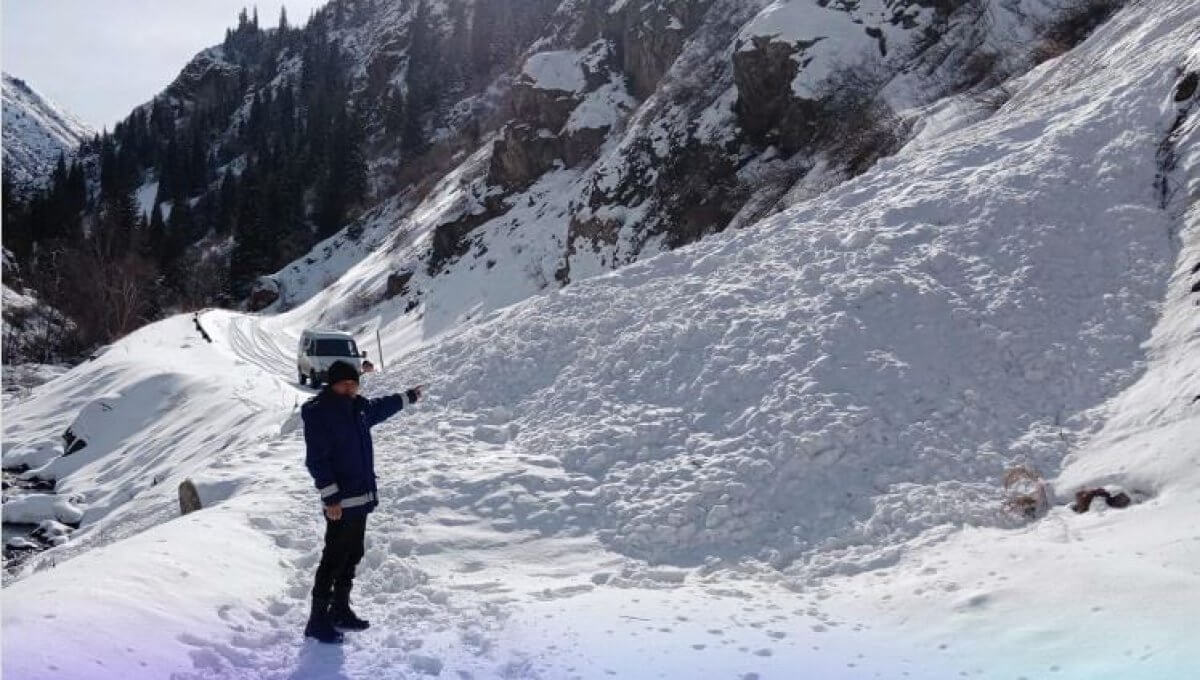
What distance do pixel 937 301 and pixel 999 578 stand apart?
5.73 m

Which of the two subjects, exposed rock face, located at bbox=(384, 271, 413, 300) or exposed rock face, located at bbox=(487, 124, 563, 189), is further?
exposed rock face, located at bbox=(384, 271, 413, 300)

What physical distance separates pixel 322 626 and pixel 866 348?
24.0ft

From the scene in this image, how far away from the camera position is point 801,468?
8969 mm

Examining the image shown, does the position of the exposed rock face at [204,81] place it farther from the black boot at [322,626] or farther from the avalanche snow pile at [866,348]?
the black boot at [322,626]

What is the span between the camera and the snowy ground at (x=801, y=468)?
550 centimetres

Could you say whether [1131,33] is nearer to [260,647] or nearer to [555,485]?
[555,485]

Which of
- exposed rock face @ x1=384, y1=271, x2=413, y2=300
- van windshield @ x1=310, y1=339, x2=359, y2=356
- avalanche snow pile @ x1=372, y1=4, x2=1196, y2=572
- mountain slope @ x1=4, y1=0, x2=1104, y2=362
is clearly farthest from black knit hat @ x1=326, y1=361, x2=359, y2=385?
exposed rock face @ x1=384, y1=271, x2=413, y2=300

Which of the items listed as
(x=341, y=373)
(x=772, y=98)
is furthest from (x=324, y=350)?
(x=341, y=373)

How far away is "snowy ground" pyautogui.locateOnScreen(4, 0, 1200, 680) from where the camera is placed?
5.50 metres

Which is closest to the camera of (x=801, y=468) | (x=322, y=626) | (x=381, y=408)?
(x=322, y=626)

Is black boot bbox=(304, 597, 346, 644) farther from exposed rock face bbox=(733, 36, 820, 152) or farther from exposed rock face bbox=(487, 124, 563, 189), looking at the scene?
exposed rock face bbox=(487, 124, 563, 189)

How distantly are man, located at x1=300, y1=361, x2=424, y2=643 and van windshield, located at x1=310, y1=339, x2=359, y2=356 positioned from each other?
19.6m

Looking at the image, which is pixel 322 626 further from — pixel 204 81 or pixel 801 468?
pixel 204 81

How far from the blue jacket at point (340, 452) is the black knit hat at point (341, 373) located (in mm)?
99
